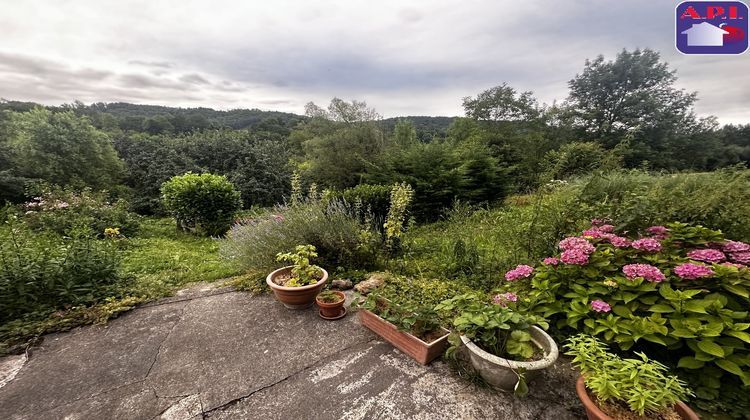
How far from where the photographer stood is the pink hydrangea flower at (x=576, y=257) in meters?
1.96

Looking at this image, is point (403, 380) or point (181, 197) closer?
point (403, 380)

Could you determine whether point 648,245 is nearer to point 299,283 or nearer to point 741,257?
point 741,257

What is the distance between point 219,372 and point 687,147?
2955 centimetres

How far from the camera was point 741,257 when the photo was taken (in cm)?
179

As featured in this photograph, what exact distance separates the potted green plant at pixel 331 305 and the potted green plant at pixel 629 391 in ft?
6.19

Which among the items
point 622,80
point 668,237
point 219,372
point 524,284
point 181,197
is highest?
point 622,80

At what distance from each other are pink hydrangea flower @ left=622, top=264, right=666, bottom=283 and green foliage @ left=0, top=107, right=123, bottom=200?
12.8 metres

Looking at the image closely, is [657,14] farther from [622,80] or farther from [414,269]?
[622,80]

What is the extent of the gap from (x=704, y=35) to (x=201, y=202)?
30.9ft

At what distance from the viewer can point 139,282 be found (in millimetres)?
3414

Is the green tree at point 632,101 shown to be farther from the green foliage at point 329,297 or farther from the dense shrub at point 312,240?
the green foliage at point 329,297

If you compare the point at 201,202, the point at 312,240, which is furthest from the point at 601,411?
the point at 201,202

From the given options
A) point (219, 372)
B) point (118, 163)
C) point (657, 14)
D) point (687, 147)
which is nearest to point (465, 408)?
point (219, 372)

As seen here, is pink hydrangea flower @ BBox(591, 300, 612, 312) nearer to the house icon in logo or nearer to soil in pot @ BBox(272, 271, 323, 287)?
soil in pot @ BBox(272, 271, 323, 287)
